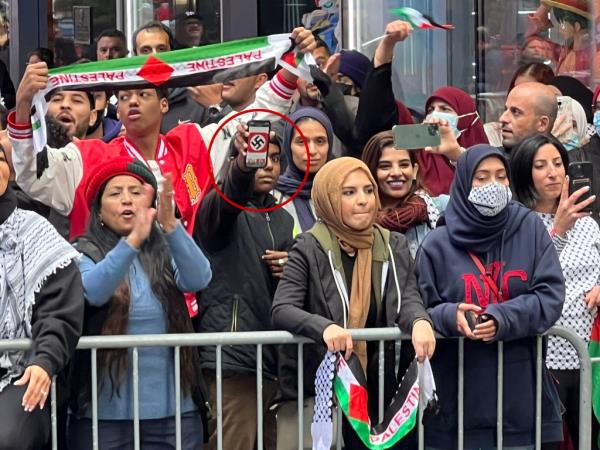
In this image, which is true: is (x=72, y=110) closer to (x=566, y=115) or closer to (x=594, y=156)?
(x=566, y=115)

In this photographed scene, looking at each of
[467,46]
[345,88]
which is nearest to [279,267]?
[345,88]

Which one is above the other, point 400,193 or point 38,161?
point 38,161

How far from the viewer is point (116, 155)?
7.35 meters

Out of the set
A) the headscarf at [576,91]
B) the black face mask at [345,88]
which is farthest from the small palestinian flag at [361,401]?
the headscarf at [576,91]

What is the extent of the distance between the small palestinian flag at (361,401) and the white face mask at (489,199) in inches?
29.0

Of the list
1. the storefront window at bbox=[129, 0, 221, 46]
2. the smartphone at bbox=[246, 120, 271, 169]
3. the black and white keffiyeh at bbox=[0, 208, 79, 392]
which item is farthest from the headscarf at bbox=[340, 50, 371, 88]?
the black and white keffiyeh at bbox=[0, 208, 79, 392]

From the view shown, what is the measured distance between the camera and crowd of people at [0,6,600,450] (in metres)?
6.43

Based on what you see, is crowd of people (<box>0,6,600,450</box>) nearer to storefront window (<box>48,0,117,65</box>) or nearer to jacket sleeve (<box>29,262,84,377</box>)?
jacket sleeve (<box>29,262,84,377</box>)

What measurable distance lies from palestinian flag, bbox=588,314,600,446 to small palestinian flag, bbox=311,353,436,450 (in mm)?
1078

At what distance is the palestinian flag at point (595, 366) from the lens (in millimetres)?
7238

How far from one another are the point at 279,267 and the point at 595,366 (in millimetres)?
1546

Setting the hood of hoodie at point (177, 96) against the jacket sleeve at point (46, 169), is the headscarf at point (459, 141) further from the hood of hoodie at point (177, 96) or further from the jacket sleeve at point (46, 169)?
the jacket sleeve at point (46, 169)

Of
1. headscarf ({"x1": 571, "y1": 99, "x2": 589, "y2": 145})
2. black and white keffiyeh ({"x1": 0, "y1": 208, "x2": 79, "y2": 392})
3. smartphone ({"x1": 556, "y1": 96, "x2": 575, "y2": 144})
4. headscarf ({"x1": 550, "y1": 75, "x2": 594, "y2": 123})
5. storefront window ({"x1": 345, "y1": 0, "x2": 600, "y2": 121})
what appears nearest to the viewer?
black and white keffiyeh ({"x1": 0, "y1": 208, "x2": 79, "y2": 392})

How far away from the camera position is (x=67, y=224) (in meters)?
7.25
